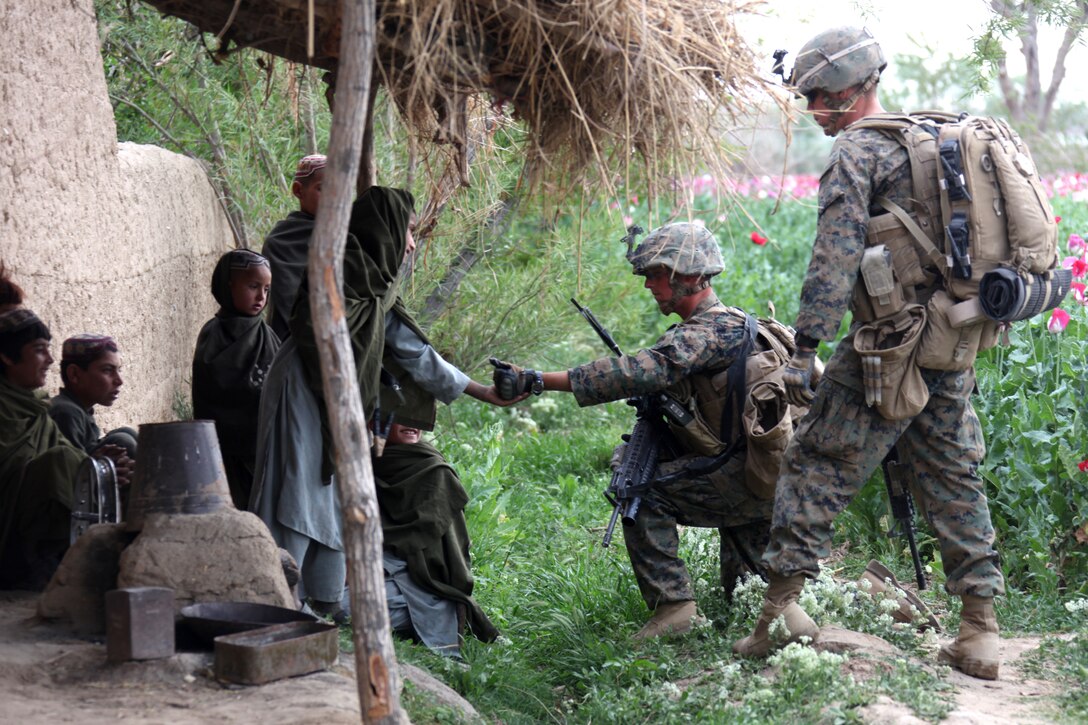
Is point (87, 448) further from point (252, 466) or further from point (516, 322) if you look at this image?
point (516, 322)

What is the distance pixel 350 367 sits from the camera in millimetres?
3082

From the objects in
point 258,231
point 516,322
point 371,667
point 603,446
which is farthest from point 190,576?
point 603,446

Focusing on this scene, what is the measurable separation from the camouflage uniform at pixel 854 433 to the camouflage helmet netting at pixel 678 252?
0.58 m

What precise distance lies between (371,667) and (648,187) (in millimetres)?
1797

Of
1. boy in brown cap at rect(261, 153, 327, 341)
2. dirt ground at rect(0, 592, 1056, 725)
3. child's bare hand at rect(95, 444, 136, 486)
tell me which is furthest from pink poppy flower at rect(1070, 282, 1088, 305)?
child's bare hand at rect(95, 444, 136, 486)

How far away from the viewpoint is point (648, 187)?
396 cm

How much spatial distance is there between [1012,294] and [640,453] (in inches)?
63.4

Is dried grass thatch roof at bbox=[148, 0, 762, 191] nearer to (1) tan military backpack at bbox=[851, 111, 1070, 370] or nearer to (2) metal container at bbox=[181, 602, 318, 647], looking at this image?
(1) tan military backpack at bbox=[851, 111, 1070, 370]

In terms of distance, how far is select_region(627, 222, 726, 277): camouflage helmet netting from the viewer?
4867 mm

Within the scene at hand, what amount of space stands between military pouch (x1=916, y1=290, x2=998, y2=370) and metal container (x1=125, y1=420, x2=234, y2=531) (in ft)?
7.97

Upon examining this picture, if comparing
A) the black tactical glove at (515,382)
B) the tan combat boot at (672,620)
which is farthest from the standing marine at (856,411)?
the black tactical glove at (515,382)

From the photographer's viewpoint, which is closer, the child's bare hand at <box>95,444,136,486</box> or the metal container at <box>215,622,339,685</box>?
the metal container at <box>215,622,339,685</box>

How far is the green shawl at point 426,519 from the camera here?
5.02 m

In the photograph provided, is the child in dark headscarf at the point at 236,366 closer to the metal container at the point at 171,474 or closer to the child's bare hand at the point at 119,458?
the child's bare hand at the point at 119,458
